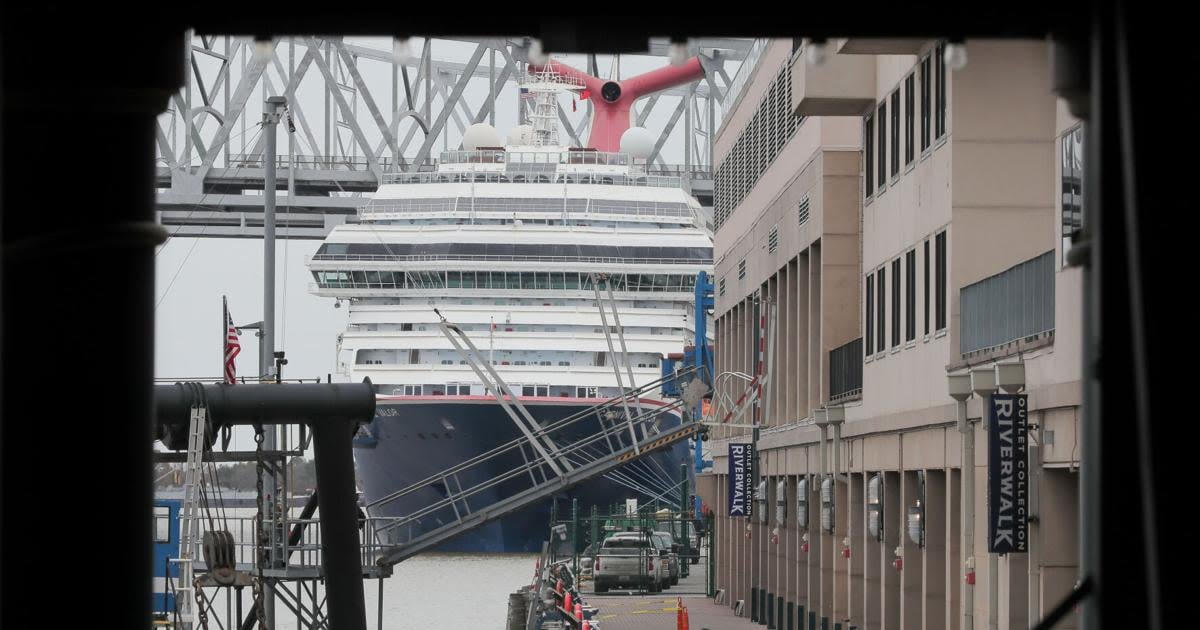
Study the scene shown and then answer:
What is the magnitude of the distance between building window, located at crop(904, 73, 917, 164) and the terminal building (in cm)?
6

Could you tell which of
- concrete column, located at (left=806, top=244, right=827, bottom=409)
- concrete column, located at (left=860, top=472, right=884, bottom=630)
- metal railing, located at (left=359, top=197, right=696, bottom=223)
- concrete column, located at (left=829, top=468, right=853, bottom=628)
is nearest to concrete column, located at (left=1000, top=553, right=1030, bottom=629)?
concrete column, located at (left=860, top=472, right=884, bottom=630)

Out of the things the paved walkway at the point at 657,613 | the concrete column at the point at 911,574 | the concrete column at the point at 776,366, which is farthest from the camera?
the paved walkway at the point at 657,613

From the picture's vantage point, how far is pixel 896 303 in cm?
3045

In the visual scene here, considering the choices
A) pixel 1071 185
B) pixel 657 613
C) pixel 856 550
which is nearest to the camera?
pixel 1071 185

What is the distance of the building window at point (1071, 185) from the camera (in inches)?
797

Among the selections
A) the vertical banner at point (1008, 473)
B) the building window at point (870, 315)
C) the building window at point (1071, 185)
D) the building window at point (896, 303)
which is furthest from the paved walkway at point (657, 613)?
the building window at point (1071, 185)

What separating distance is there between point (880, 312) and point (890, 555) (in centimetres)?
372

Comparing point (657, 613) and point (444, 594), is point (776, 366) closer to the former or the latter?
point (657, 613)

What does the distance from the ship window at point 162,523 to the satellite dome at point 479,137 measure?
229 feet

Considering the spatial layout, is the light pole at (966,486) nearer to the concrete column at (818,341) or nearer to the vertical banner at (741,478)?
the concrete column at (818,341)

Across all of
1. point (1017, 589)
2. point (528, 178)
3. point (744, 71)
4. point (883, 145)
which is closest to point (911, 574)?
point (1017, 589)

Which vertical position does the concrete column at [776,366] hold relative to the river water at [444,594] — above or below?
above
